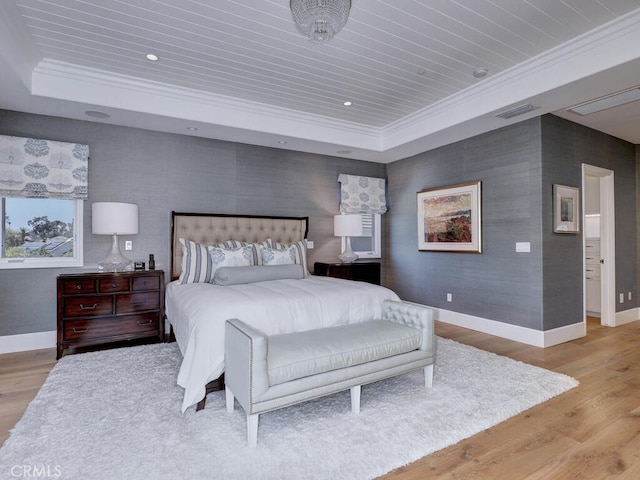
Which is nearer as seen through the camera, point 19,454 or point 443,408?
point 19,454

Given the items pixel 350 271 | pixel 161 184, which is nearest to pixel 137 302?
pixel 161 184

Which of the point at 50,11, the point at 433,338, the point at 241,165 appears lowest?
the point at 433,338

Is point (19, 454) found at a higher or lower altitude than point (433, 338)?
lower

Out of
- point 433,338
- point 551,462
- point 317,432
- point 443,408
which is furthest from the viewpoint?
point 433,338

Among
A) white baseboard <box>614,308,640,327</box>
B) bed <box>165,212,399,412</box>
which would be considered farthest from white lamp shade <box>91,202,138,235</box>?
white baseboard <box>614,308,640,327</box>

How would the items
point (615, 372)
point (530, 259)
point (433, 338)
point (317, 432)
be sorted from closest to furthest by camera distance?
point (317, 432) < point (433, 338) < point (615, 372) < point (530, 259)

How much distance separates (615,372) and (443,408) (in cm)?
194

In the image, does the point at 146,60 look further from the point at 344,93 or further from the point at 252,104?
the point at 344,93

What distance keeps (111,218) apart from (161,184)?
860 millimetres

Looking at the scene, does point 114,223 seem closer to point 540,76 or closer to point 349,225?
point 349,225

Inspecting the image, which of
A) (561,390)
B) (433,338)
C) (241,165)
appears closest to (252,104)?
(241,165)

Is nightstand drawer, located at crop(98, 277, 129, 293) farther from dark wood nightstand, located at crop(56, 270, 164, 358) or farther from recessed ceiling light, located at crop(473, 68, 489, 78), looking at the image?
recessed ceiling light, located at crop(473, 68, 489, 78)

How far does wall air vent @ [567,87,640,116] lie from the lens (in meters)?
3.35

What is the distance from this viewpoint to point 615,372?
3.05 meters
